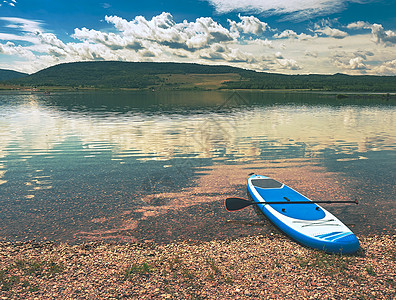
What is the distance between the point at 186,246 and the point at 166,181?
834 centimetres

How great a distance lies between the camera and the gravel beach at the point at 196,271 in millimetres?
8227

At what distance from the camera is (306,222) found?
11789 mm

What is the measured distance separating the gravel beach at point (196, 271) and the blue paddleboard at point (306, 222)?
40 cm

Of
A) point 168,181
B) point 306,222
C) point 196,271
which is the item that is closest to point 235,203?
point 306,222

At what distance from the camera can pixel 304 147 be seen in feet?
99.6

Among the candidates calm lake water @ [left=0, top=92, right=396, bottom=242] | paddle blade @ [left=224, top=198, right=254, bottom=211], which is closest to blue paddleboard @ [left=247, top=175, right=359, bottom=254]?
calm lake water @ [left=0, top=92, right=396, bottom=242]

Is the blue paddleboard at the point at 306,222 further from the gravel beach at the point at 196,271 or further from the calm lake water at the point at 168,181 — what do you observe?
the calm lake water at the point at 168,181

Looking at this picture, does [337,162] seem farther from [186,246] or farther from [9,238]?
[9,238]

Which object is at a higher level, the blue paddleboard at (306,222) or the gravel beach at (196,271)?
the blue paddleboard at (306,222)

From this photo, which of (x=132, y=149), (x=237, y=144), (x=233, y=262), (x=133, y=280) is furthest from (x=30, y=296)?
(x=237, y=144)

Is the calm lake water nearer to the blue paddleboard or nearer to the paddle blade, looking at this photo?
the paddle blade

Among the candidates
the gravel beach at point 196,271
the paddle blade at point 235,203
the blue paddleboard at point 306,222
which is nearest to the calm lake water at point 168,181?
the paddle blade at point 235,203

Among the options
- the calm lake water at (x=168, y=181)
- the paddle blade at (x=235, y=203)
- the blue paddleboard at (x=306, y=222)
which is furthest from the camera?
the paddle blade at (x=235, y=203)

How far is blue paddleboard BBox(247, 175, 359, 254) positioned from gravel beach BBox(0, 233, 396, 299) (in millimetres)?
404
